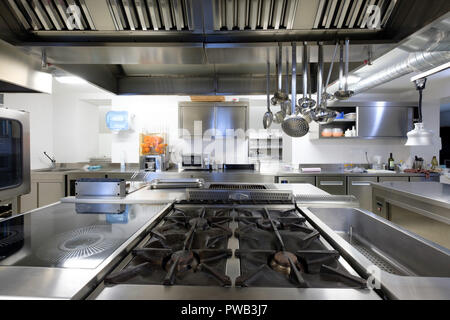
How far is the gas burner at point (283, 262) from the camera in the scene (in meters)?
0.56

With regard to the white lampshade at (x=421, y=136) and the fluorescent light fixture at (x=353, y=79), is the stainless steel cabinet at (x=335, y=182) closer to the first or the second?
the white lampshade at (x=421, y=136)

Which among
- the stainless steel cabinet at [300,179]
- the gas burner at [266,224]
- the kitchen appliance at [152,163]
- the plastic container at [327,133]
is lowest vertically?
the stainless steel cabinet at [300,179]

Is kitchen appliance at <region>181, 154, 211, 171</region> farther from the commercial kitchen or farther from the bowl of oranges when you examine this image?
the commercial kitchen

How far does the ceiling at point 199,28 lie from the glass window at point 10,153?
1.43ft

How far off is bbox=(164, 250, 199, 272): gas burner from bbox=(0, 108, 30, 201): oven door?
1.21 m

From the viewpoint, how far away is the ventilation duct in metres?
1.81

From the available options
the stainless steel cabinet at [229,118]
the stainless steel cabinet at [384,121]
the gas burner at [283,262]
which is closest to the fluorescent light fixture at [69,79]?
the gas burner at [283,262]

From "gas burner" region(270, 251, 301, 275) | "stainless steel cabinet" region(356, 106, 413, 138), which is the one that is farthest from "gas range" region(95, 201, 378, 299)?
"stainless steel cabinet" region(356, 106, 413, 138)

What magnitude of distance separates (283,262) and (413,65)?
249 cm

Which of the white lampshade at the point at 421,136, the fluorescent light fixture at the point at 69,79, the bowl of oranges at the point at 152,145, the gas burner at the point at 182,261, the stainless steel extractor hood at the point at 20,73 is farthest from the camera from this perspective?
the bowl of oranges at the point at 152,145

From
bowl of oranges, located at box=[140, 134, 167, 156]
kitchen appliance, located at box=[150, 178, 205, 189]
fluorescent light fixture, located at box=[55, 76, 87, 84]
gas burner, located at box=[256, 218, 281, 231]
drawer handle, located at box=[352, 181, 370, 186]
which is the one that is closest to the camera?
gas burner, located at box=[256, 218, 281, 231]
